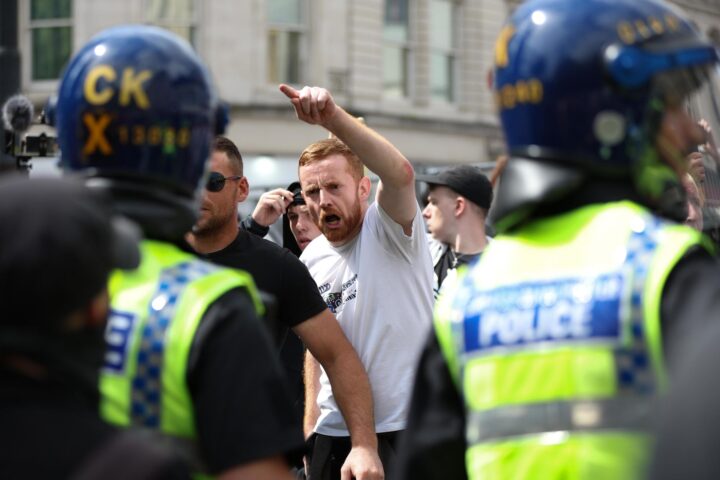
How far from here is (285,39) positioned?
69.6 feet

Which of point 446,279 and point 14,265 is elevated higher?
point 14,265

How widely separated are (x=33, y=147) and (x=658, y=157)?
16.9 ft

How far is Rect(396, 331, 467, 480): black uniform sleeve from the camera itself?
240cm

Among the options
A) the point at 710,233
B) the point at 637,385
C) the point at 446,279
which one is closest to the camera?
A: the point at 637,385

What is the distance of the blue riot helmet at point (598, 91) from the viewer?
2332 mm

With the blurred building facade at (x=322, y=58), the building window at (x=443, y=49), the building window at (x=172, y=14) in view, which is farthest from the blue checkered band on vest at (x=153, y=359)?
the building window at (x=443, y=49)

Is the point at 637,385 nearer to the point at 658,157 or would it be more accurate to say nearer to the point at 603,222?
the point at 603,222

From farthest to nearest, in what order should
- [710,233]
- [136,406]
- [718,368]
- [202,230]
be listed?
[710,233], [202,230], [136,406], [718,368]

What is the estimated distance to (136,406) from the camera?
228cm

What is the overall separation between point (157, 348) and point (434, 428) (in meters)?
0.55

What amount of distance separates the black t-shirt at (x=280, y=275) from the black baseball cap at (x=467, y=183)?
2932mm

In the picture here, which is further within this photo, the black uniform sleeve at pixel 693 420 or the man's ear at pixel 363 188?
the man's ear at pixel 363 188

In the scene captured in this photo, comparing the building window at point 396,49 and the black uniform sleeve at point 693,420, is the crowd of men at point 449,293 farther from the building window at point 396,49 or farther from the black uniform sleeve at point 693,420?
the building window at point 396,49

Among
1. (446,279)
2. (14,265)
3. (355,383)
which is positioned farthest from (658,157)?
(446,279)
